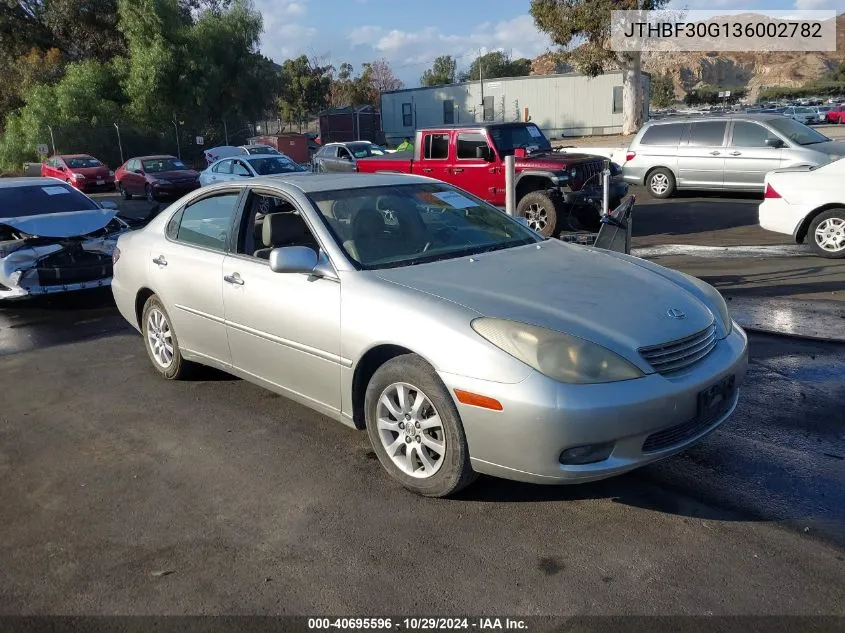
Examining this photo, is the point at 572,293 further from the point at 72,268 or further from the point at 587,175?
the point at 587,175

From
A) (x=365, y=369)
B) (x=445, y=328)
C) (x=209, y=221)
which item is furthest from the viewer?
(x=209, y=221)

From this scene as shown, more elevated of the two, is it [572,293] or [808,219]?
[572,293]

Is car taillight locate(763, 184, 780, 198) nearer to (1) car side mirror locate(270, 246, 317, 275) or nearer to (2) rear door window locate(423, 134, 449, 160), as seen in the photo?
(2) rear door window locate(423, 134, 449, 160)

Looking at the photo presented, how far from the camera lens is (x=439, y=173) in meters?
12.9

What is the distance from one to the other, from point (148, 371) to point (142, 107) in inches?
1387

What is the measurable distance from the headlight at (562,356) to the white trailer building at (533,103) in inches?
1558

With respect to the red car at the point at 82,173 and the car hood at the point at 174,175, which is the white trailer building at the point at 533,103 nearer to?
the red car at the point at 82,173

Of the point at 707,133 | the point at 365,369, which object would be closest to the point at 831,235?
the point at 707,133

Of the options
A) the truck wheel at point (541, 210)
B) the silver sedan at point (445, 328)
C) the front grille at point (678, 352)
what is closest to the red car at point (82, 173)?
the truck wheel at point (541, 210)

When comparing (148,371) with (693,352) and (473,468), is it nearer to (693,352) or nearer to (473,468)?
(473,468)

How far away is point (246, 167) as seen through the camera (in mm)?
17656

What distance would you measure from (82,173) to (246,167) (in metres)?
12.6

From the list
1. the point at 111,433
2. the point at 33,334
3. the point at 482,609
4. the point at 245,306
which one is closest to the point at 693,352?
the point at 482,609

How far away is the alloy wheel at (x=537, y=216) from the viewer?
11.4 m
